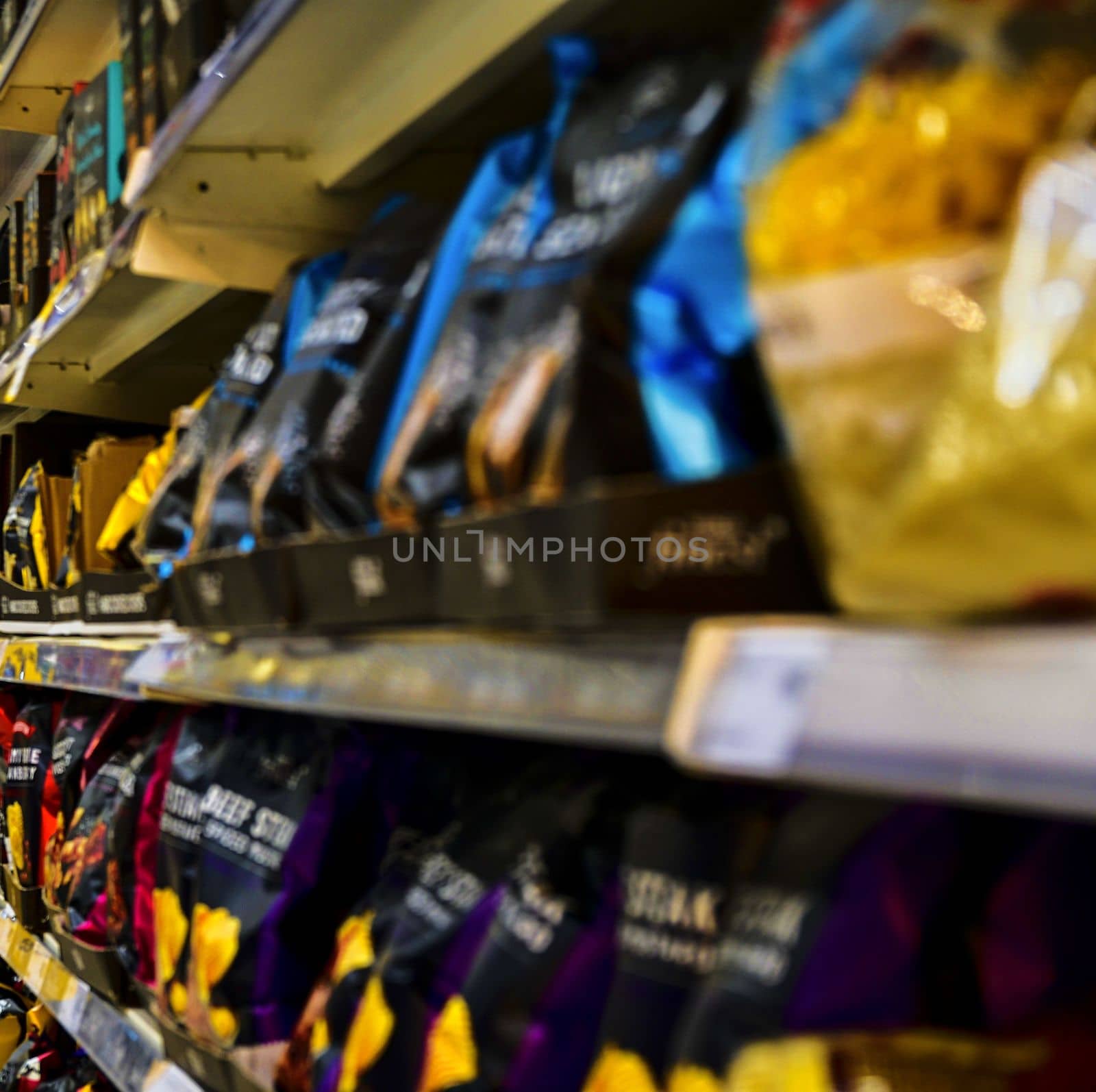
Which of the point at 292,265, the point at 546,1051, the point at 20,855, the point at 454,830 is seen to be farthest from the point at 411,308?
the point at 20,855

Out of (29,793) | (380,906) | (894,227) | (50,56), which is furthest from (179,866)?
(50,56)

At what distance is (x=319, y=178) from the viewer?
4.23ft

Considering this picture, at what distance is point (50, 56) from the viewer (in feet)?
7.51

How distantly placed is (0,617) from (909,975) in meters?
2.10

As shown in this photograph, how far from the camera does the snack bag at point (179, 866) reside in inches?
47.3

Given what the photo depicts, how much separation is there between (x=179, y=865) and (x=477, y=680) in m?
0.66

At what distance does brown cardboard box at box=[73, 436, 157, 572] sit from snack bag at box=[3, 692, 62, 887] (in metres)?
0.41

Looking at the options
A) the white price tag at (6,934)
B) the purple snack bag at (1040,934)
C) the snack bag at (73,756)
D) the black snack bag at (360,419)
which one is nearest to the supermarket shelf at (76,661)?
the snack bag at (73,756)

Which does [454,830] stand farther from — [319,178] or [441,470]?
[319,178]

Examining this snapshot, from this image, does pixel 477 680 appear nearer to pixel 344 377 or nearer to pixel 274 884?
pixel 344 377

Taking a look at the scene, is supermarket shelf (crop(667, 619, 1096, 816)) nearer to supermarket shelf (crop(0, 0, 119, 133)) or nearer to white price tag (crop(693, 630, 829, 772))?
white price tag (crop(693, 630, 829, 772))

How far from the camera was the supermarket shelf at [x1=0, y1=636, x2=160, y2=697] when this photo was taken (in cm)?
146

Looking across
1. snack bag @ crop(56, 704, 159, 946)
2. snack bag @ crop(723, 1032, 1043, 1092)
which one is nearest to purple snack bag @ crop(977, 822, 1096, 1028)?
snack bag @ crop(723, 1032, 1043, 1092)

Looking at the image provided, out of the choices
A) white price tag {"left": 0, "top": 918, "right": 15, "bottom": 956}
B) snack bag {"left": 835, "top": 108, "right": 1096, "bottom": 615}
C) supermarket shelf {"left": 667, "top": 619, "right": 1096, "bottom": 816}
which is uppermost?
snack bag {"left": 835, "top": 108, "right": 1096, "bottom": 615}
